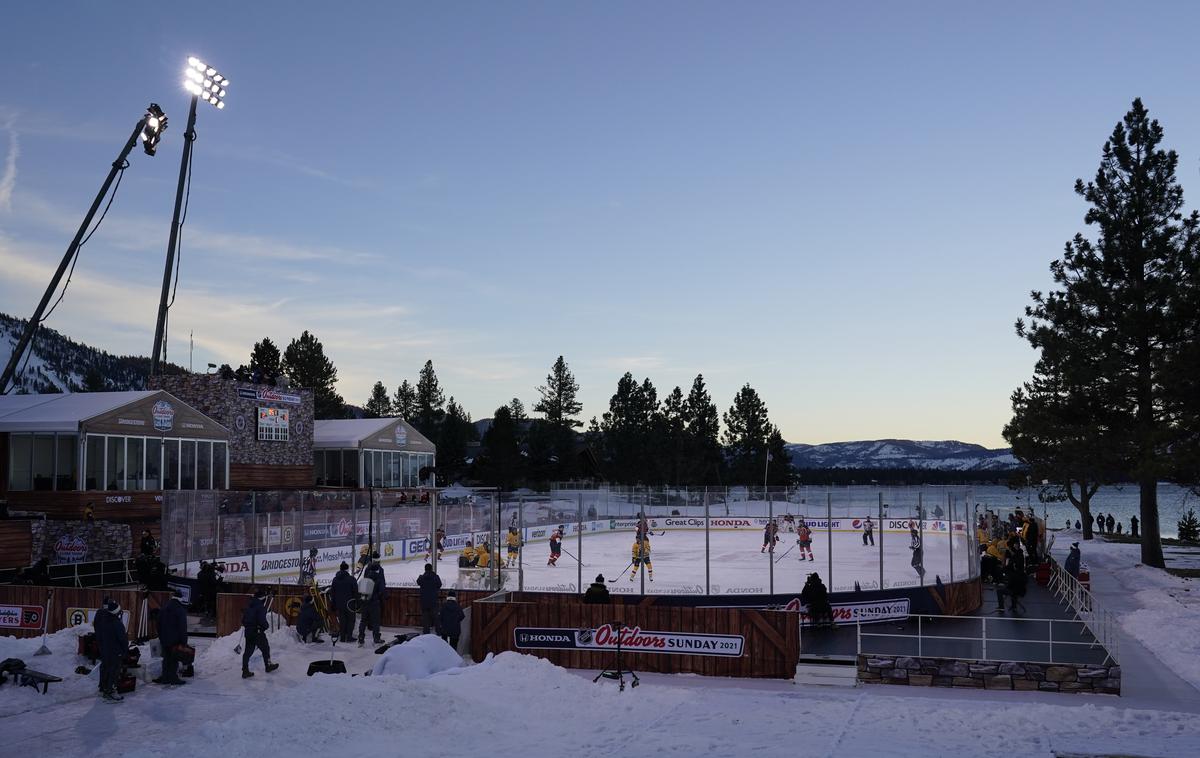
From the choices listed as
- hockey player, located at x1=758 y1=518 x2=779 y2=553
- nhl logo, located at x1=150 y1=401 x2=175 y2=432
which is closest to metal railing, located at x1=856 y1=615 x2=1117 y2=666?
hockey player, located at x1=758 y1=518 x2=779 y2=553

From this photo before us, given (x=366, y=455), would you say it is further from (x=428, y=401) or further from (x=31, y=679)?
(x=428, y=401)

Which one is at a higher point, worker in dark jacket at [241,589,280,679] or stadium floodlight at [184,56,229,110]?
stadium floodlight at [184,56,229,110]

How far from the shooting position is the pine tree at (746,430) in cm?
10669

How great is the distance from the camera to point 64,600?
853 inches

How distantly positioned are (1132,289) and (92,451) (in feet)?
134

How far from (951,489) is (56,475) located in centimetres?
3314

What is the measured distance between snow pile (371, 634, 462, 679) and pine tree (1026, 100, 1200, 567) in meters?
28.0

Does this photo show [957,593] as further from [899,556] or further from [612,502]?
[612,502]

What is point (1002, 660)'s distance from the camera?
1714cm

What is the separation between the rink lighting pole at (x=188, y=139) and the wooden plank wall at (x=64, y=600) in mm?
28987

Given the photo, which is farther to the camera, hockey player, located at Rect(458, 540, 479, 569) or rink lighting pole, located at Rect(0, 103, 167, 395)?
rink lighting pole, located at Rect(0, 103, 167, 395)

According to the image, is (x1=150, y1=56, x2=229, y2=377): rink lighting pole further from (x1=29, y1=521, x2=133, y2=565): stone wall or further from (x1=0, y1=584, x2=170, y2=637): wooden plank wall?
(x1=0, y1=584, x2=170, y2=637): wooden plank wall

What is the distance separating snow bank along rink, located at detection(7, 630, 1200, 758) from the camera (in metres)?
12.7

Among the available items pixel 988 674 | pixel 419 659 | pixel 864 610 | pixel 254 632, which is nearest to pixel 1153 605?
pixel 864 610
